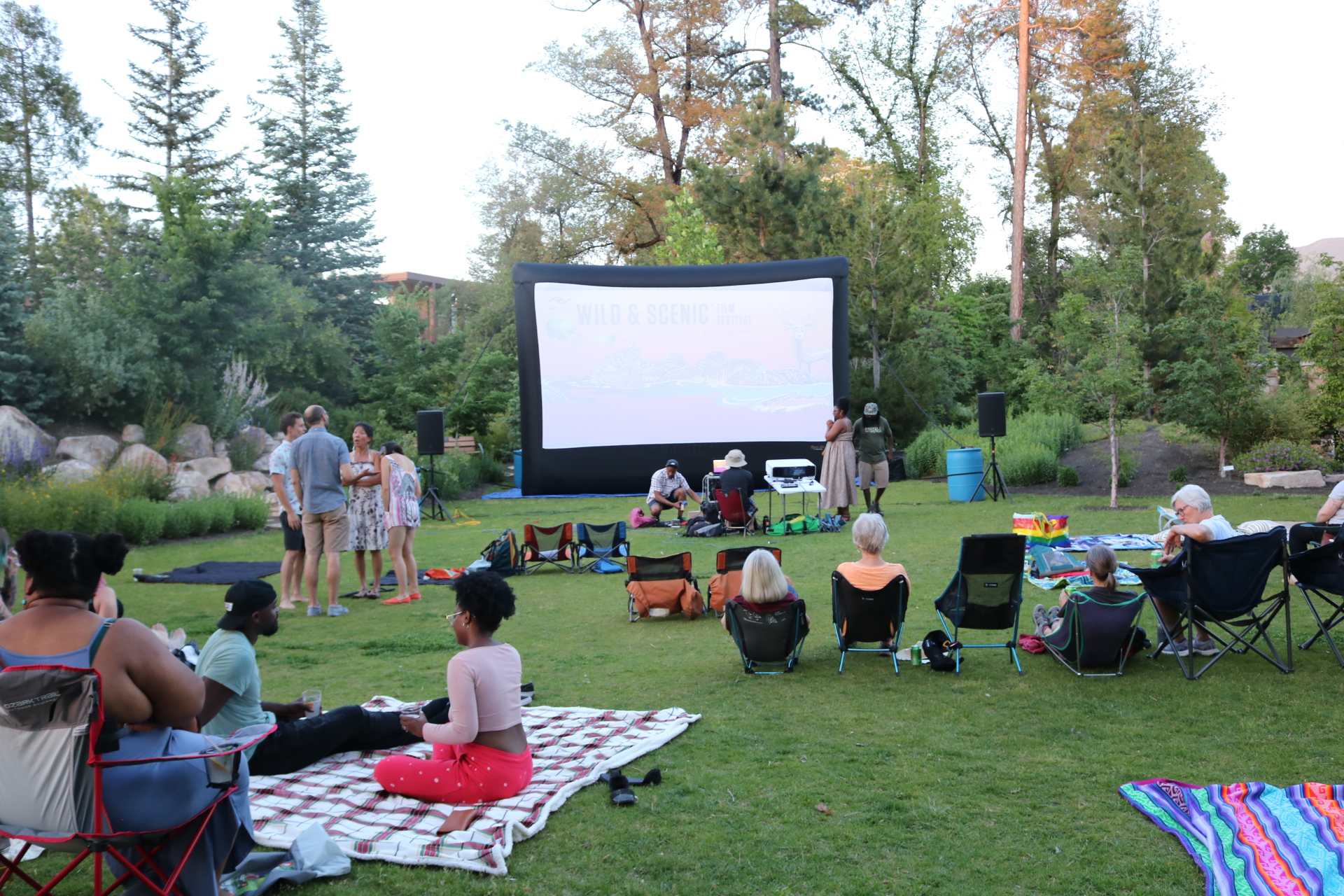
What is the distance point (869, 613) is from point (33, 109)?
26.8 metres

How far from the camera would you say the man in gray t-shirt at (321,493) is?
7.00m

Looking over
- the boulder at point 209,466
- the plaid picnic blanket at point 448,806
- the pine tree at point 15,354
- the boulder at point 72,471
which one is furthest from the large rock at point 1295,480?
the pine tree at point 15,354

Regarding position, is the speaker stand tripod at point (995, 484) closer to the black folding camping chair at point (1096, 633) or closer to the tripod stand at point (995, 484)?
the tripod stand at point (995, 484)

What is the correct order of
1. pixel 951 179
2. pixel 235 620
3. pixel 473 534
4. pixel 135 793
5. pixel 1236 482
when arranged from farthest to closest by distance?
pixel 951 179, pixel 1236 482, pixel 473 534, pixel 235 620, pixel 135 793

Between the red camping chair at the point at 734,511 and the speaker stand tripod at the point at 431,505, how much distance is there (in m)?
4.55

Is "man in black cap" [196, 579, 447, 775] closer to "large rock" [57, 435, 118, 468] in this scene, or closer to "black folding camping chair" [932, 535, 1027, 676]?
"black folding camping chair" [932, 535, 1027, 676]

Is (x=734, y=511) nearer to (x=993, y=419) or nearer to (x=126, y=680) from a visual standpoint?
(x=993, y=419)

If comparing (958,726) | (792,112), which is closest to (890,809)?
(958,726)

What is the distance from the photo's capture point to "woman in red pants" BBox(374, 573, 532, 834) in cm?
325

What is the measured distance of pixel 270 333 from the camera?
1964 cm

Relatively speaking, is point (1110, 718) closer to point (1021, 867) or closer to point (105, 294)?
point (1021, 867)

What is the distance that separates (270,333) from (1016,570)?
17.8 meters

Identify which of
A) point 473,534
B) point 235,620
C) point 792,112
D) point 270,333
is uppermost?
point 792,112

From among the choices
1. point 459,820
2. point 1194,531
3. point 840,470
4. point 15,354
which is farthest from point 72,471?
point 1194,531
